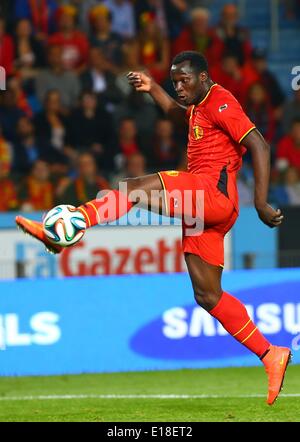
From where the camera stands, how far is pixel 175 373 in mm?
11383

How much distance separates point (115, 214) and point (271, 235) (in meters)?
6.25

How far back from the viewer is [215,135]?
26.2 feet

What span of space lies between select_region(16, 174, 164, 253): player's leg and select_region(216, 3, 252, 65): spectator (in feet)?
30.0

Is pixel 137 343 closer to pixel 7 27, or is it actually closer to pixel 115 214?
pixel 115 214

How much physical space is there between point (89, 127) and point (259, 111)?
2.38 meters

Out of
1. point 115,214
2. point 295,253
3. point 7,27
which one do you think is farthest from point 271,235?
point 115,214

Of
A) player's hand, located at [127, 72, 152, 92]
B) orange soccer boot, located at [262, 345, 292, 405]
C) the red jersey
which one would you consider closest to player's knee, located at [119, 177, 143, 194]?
the red jersey

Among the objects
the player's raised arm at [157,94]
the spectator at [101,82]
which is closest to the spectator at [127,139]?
the spectator at [101,82]

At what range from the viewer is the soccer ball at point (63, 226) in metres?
7.36

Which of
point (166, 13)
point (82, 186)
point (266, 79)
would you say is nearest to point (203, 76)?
point (82, 186)

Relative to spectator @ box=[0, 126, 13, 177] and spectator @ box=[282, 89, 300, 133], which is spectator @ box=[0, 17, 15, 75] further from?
spectator @ box=[282, 89, 300, 133]

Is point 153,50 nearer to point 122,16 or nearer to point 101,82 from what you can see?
point 122,16

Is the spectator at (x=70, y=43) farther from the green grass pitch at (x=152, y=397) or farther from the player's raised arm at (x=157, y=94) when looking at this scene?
the player's raised arm at (x=157, y=94)

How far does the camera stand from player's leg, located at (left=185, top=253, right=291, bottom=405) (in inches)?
319
